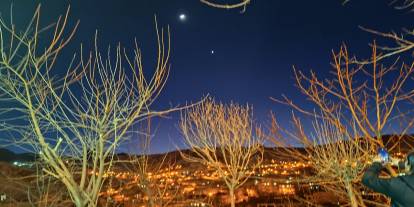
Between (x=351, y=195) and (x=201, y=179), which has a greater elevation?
(x=351, y=195)

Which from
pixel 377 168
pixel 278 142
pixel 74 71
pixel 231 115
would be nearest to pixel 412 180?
pixel 377 168

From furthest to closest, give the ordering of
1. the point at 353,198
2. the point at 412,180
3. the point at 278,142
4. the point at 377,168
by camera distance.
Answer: the point at 353,198
the point at 278,142
the point at 377,168
the point at 412,180

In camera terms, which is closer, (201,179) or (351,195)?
(351,195)

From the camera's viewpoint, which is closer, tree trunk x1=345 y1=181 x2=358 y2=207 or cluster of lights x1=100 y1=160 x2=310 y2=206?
tree trunk x1=345 y1=181 x2=358 y2=207

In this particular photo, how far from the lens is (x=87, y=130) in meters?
4.39

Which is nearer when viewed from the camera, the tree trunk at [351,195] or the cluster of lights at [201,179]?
the tree trunk at [351,195]

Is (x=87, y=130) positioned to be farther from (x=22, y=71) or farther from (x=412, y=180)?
(x=412, y=180)

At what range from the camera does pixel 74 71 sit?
437cm

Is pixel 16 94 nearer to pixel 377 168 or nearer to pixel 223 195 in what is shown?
pixel 377 168

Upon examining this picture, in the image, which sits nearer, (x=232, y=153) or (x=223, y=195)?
(x=232, y=153)

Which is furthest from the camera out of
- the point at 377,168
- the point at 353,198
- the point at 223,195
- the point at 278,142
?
the point at 223,195

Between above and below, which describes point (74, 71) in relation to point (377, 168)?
above

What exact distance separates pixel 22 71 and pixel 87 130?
1.09 metres

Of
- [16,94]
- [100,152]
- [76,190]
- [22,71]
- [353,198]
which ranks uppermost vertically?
[22,71]
